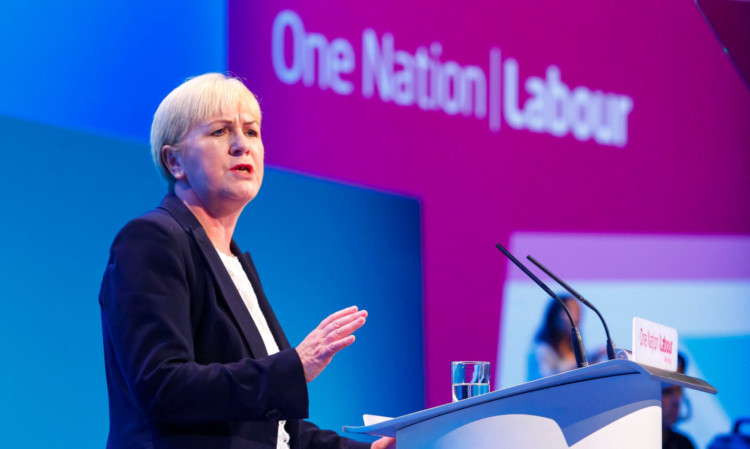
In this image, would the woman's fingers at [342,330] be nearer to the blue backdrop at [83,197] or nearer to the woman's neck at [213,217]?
the woman's neck at [213,217]

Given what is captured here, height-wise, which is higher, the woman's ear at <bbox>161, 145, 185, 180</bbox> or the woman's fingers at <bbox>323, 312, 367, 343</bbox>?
the woman's ear at <bbox>161, 145, 185, 180</bbox>

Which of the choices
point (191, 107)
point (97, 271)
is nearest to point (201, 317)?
point (191, 107)

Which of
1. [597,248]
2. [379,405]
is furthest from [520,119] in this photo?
[379,405]

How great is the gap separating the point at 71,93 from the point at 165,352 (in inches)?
59.8

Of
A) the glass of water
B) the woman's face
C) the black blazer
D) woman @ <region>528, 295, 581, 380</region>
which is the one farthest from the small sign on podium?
woman @ <region>528, 295, 581, 380</region>

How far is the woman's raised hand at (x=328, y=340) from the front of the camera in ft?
4.71

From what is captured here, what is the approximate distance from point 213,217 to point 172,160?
146 millimetres

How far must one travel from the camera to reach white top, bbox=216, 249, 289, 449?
173 centimetres

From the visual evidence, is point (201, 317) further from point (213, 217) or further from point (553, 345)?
point (553, 345)

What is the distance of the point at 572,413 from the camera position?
1.31 metres

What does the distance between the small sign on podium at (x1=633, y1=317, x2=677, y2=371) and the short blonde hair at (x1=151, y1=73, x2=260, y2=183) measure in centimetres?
92

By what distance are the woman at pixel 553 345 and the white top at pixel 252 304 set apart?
7.71 feet

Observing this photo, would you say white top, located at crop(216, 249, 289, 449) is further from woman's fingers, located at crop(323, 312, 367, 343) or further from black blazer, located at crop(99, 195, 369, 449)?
woman's fingers, located at crop(323, 312, 367, 343)

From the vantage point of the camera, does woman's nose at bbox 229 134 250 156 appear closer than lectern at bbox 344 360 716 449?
No
